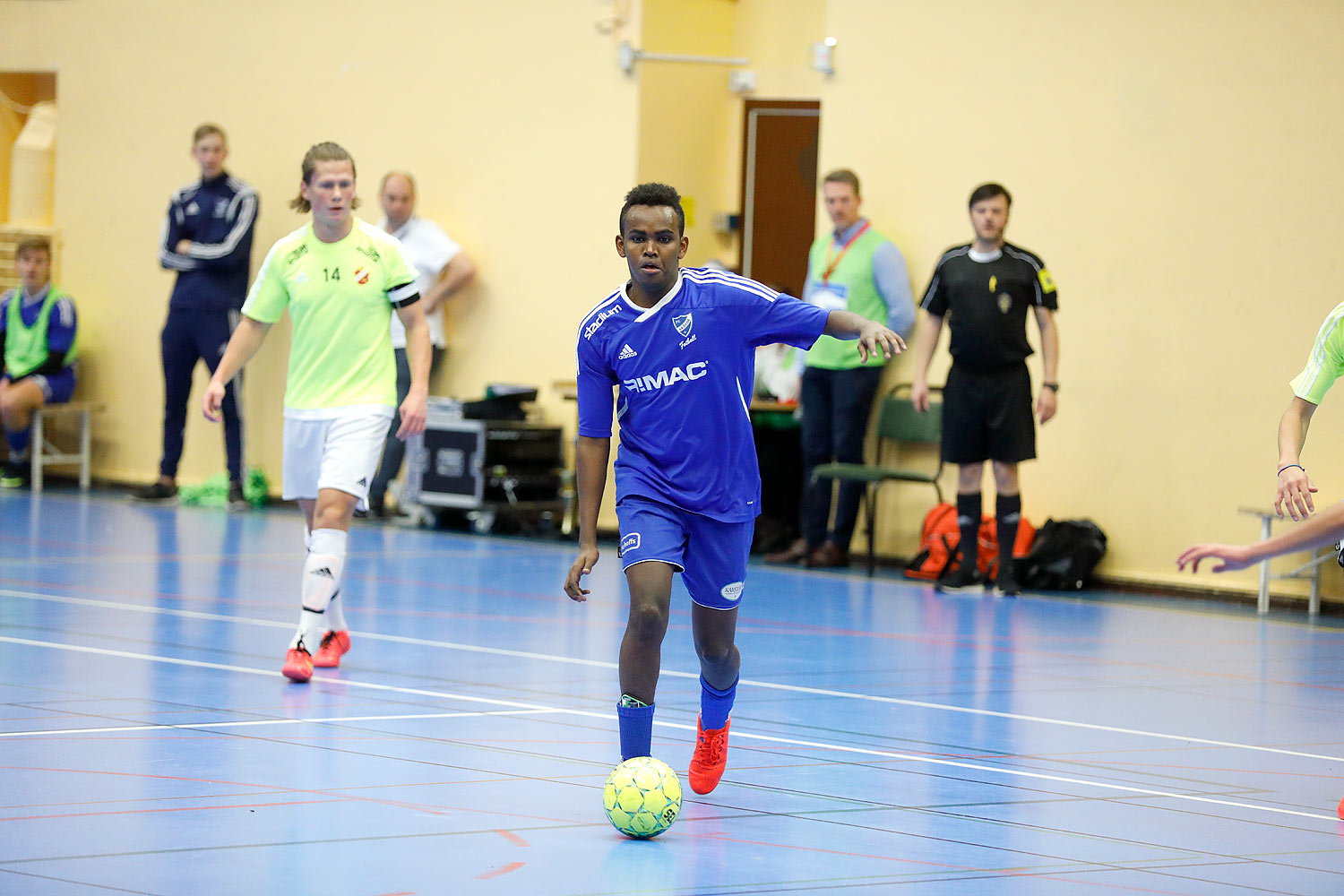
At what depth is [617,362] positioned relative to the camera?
4.95 meters

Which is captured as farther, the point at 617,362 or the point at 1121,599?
the point at 1121,599

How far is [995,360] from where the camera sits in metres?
10.8

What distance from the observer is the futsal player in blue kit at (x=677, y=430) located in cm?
481

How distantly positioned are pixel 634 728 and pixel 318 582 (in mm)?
2441

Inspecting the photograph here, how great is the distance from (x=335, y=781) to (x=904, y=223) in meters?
8.30

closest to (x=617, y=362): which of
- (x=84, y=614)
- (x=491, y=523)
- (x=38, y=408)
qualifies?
(x=84, y=614)

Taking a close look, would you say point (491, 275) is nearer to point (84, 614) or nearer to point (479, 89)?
point (479, 89)

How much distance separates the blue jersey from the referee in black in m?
5.95

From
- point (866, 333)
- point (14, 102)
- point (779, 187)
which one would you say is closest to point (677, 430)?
point (866, 333)

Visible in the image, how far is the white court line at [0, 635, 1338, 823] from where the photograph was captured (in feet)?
17.2

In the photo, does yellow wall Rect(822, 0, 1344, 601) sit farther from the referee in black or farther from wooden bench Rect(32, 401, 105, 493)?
wooden bench Rect(32, 401, 105, 493)

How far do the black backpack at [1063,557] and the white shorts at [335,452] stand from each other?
18.4 ft

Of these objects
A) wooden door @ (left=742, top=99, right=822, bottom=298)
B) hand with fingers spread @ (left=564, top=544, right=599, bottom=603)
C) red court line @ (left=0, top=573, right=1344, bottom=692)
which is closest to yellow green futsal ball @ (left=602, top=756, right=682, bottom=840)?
hand with fingers spread @ (left=564, top=544, right=599, bottom=603)

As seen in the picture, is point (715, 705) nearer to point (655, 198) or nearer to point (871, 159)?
point (655, 198)
